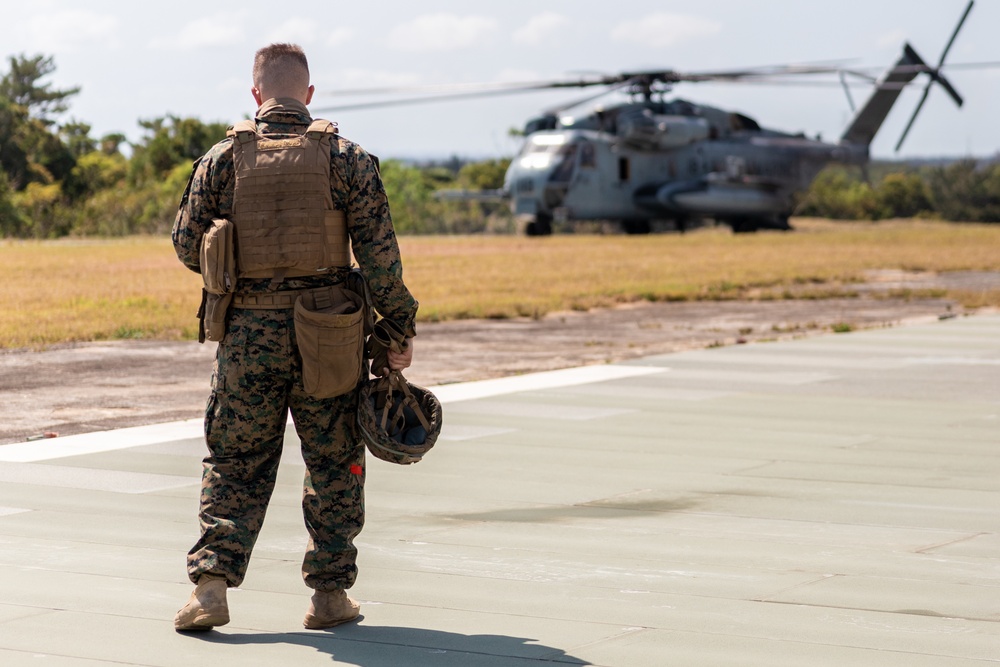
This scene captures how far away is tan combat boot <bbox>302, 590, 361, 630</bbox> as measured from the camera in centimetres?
501

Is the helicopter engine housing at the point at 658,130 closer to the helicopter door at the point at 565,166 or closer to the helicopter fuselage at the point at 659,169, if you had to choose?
the helicopter fuselage at the point at 659,169

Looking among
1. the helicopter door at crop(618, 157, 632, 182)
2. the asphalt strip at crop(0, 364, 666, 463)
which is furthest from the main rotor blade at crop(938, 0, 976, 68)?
the asphalt strip at crop(0, 364, 666, 463)

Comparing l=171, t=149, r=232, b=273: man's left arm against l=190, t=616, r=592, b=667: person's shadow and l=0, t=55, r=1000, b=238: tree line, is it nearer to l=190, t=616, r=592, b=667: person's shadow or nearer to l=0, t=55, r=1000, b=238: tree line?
l=190, t=616, r=592, b=667: person's shadow

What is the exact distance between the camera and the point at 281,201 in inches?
195

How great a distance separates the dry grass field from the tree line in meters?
10.2

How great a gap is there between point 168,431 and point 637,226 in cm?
3994

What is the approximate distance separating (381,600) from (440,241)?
35.3 m

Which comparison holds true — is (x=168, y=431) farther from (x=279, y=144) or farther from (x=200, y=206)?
(x=279, y=144)

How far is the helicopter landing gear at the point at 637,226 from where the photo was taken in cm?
4850

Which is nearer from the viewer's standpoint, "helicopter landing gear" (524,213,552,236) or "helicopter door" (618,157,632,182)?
"helicopter landing gear" (524,213,552,236)

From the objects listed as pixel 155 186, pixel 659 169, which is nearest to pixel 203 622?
pixel 659 169

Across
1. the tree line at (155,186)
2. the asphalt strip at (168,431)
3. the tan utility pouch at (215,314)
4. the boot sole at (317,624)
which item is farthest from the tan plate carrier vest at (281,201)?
the tree line at (155,186)

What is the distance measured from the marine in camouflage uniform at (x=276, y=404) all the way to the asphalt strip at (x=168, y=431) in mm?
3779

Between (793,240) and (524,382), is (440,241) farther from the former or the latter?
(524,382)
